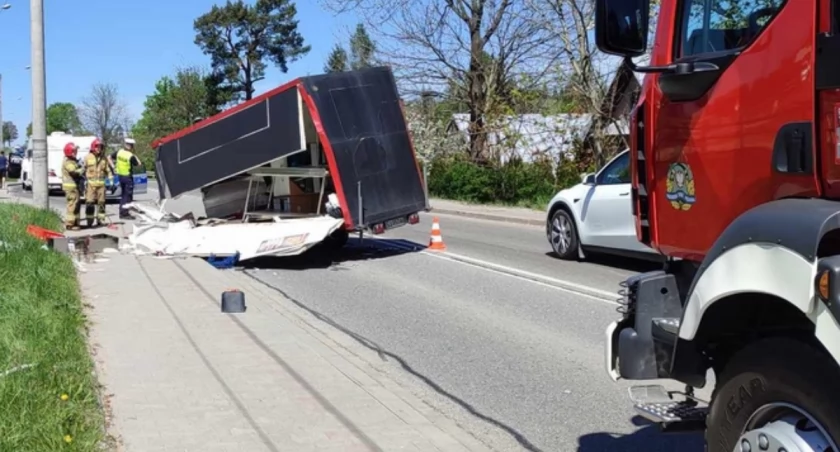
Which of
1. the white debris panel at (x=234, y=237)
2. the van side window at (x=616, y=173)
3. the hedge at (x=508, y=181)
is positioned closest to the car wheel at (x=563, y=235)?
the van side window at (x=616, y=173)

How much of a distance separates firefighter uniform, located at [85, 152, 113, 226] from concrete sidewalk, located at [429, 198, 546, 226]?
29.1ft

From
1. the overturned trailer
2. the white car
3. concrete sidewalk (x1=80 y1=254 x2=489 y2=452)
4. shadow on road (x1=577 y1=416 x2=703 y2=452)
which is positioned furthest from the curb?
shadow on road (x1=577 y1=416 x2=703 y2=452)

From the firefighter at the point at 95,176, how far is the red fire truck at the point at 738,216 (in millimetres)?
15114

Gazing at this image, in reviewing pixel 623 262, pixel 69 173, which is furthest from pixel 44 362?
pixel 69 173

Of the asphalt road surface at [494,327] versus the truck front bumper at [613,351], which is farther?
the asphalt road surface at [494,327]

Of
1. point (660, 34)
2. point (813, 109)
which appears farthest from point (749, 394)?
point (660, 34)

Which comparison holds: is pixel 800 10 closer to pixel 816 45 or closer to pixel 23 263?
pixel 816 45

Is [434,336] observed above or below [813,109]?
below

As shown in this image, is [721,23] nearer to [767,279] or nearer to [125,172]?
[767,279]

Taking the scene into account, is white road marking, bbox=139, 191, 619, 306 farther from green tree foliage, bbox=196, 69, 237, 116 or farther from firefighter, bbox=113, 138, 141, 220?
green tree foliage, bbox=196, 69, 237, 116

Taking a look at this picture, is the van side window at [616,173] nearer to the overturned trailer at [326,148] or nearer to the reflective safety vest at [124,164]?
the overturned trailer at [326,148]

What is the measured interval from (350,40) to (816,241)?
3115 cm

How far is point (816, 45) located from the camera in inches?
120

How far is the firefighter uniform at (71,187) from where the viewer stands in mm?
16828
